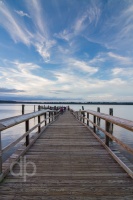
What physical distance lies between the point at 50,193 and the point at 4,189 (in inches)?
34.2

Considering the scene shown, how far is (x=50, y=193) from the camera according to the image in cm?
294

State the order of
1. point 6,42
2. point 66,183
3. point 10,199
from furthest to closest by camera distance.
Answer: point 6,42 → point 66,183 → point 10,199

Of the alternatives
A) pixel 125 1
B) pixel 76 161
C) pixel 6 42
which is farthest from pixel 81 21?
pixel 76 161

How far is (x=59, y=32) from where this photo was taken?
15.1 metres

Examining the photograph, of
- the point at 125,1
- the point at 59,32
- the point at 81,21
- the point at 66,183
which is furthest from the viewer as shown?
the point at 59,32

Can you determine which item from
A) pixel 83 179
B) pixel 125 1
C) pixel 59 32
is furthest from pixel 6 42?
pixel 83 179

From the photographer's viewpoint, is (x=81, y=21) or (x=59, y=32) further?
(x=59, y=32)

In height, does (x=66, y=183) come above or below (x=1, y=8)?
below

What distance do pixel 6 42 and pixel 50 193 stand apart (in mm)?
17190

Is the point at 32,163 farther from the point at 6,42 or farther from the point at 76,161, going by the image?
the point at 6,42

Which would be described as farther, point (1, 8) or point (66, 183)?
point (1, 8)

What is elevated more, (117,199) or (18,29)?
(18,29)

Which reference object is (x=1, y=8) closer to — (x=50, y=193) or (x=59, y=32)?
(x=59, y=32)

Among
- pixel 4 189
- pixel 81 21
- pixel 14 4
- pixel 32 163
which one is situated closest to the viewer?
pixel 4 189
